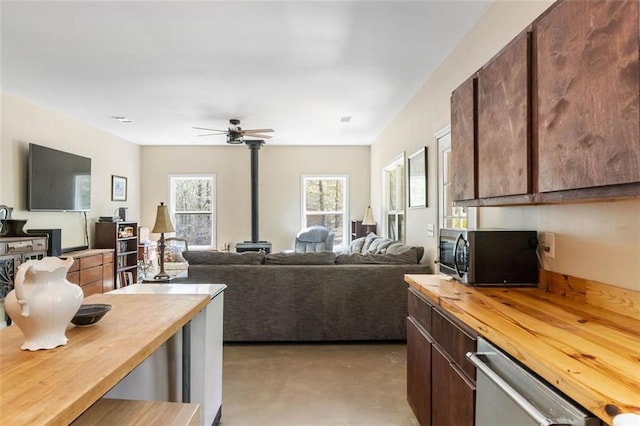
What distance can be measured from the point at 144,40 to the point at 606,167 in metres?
3.15

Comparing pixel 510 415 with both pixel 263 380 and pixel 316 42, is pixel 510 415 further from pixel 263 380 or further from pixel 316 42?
pixel 316 42

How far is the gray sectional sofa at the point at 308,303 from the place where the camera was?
3631 millimetres

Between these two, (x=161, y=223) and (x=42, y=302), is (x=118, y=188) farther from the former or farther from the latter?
(x=42, y=302)

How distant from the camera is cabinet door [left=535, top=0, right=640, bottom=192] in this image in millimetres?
1044

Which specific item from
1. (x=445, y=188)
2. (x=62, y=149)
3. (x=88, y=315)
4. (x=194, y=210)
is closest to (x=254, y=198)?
(x=194, y=210)

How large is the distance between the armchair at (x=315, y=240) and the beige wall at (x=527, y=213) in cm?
254

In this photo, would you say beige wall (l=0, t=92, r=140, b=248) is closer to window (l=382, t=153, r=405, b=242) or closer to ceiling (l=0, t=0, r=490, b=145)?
ceiling (l=0, t=0, r=490, b=145)

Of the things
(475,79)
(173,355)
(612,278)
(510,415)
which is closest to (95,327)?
(173,355)

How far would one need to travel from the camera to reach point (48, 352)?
109 cm

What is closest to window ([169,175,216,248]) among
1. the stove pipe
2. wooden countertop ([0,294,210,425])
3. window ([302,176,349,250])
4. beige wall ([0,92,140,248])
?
beige wall ([0,92,140,248])

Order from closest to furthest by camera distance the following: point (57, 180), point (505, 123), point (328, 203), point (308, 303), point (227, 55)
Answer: point (505, 123), point (227, 55), point (308, 303), point (57, 180), point (328, 203)

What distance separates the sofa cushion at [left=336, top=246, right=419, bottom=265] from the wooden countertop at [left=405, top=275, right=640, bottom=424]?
187 cm

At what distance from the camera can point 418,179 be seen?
13.8 feet

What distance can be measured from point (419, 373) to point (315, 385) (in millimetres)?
999
